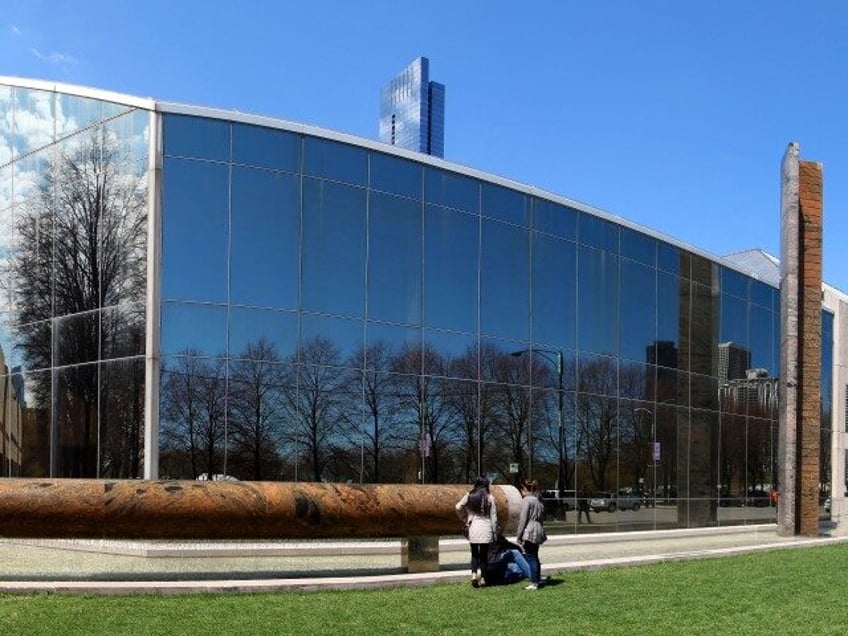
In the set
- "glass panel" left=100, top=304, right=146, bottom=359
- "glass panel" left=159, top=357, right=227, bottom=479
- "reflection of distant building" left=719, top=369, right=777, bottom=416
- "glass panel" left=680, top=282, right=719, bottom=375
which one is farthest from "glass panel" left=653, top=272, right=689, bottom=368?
"glass panel" left=100, top=304, right=146, bottom=359

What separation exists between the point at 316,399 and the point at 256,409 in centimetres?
148

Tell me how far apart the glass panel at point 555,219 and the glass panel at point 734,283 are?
28.8 feet

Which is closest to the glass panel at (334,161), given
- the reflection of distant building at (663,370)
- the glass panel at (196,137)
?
the glass panel at (196,137)

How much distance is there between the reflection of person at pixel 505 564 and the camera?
14.0 m

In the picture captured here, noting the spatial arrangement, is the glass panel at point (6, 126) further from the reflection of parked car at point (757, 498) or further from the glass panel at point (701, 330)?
the reflection of parked car at point (757, 498)

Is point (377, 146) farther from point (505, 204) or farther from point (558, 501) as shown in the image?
point (558, 501)

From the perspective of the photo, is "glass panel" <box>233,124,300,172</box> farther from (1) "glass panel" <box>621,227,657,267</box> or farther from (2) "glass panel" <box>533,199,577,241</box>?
(1) "glass panel" <box>621,227,657,267</box>

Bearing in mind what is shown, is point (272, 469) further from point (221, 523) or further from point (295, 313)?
point (221, 523)

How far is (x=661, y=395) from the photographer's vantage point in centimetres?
3170

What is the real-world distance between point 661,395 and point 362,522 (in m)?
19.2

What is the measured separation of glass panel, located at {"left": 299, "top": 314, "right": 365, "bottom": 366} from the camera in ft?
73.4

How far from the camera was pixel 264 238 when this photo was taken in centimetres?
2203

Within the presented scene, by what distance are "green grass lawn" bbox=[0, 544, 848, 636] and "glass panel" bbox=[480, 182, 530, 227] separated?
13306 mm

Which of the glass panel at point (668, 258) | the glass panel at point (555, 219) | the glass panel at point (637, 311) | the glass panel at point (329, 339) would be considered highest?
the glass panel at point (555, 219)
